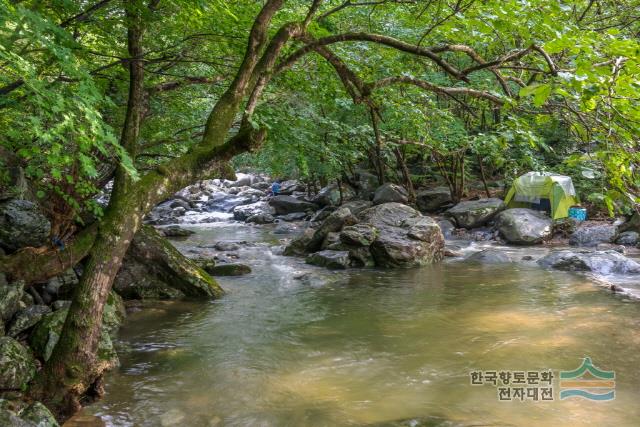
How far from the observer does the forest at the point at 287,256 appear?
391 centimetres

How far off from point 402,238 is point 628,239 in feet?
23.0

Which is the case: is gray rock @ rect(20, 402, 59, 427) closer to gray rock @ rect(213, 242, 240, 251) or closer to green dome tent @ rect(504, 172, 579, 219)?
gray rock @ rect(213, 242, 240, 251)

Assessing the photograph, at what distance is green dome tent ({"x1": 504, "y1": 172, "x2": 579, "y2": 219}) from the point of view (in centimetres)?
1639

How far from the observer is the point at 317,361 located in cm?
604

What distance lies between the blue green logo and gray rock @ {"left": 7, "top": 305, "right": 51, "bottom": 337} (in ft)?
19.4

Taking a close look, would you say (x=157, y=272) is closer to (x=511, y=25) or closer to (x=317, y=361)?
(x=317, y=361)

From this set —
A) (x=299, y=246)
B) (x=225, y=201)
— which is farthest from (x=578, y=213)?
Result: (x=225, y=201)

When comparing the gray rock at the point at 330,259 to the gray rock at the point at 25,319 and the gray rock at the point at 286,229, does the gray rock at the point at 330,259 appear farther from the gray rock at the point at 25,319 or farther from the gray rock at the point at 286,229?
the gray rock at the point at 25,319

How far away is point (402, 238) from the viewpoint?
499 inches

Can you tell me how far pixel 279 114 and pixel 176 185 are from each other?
565 centimetres

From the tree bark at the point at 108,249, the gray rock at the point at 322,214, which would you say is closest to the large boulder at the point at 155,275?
the tree bark at the point at 108,249

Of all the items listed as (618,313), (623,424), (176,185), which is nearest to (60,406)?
(176,185)

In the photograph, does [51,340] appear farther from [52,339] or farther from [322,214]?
[322,214]

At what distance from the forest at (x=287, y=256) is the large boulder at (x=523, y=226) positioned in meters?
1.35
